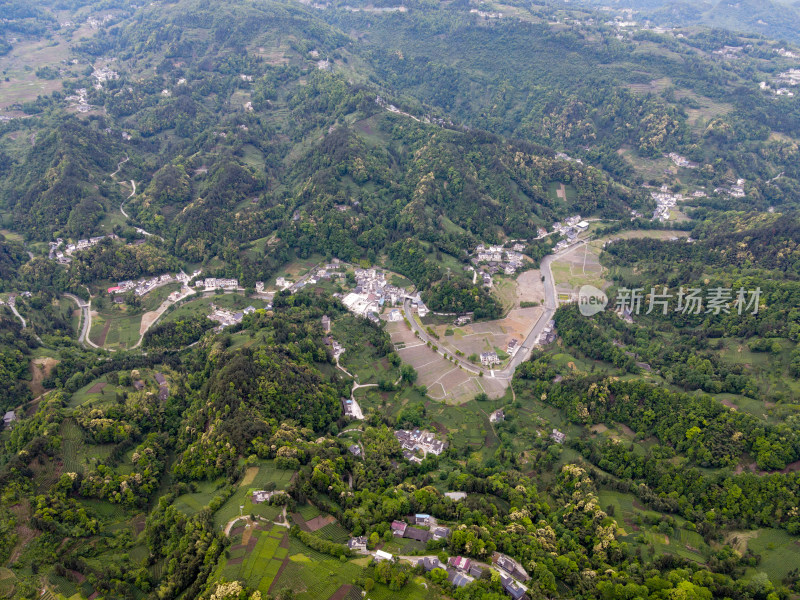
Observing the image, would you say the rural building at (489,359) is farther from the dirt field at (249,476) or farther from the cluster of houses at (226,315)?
the cluster of houses at (226,315)

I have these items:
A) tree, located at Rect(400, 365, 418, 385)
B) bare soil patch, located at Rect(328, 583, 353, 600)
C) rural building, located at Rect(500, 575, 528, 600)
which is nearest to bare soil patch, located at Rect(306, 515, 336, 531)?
bare soil patch, located at Rect(328, 583, 353, 600)

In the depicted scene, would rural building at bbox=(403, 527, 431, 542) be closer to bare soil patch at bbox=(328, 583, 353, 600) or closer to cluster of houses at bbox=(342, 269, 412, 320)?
bare soil patch at bbox=(328, 583, 353, 600)

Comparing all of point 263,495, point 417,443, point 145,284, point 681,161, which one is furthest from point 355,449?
point 681,161

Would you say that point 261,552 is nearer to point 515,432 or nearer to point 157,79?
point 515,432

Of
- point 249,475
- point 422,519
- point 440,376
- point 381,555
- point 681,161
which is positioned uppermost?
point 681,161

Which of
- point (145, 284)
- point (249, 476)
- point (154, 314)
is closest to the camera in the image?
point (249, 476)

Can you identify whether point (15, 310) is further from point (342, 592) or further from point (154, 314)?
point (342, 592)

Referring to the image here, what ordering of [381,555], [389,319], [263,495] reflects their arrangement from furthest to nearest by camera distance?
[389,319] → [263,495] → [381,555]

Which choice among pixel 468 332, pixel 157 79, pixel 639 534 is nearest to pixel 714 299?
pixel 468 332
